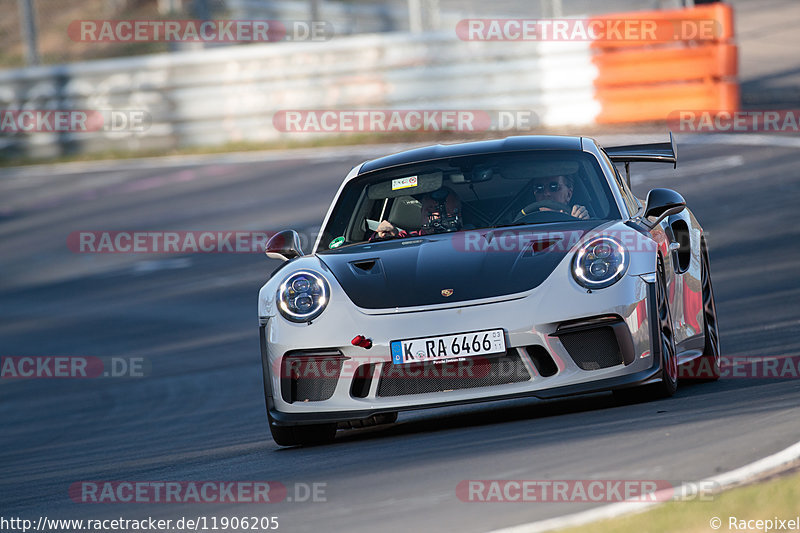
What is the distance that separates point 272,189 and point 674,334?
467 inches

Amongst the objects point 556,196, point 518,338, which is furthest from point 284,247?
point 518,338

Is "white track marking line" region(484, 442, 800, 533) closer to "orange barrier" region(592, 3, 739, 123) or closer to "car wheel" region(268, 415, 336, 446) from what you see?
"car wheel" region(268, 415, 336, 446)

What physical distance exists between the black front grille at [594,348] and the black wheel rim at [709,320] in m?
1.58

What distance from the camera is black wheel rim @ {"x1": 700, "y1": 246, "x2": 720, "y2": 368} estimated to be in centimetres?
784

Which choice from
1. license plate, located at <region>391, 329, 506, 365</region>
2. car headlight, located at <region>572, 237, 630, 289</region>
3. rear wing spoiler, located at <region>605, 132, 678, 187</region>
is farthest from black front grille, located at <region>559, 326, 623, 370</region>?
rear wing spoiler, located at <region>605, 132, 678, 187</region>

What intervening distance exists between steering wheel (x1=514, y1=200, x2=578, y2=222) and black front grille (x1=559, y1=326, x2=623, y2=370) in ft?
3.58

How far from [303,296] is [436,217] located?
1.11 meters

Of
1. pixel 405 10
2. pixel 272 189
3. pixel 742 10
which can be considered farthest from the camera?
pixel 742 10

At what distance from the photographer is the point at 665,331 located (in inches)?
263

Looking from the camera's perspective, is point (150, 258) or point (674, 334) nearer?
point (674, 334)

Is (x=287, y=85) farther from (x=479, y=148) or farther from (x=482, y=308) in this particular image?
(x=482, y=308)

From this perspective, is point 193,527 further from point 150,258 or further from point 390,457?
point 150,258

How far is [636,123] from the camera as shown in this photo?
756 inches

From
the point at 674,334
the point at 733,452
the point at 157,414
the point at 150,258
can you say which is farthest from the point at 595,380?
the point at 150,258
